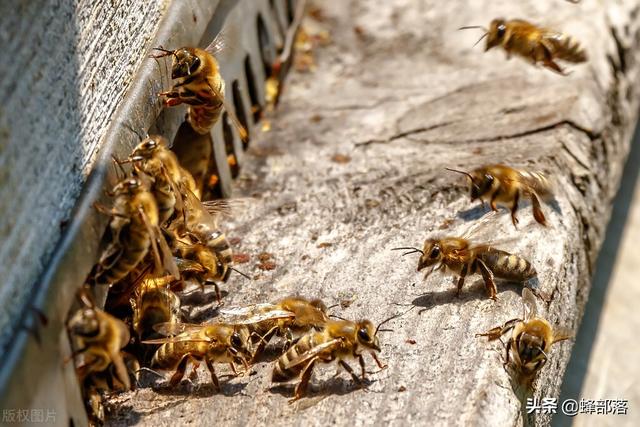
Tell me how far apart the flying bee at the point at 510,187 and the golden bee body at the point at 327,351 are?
636 mm

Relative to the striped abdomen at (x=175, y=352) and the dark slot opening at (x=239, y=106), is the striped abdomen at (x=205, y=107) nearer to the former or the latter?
the dark slot opening at (x=239, y=106)

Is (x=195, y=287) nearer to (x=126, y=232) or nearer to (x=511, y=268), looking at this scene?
(x=126, y=232)

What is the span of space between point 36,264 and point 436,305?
1.01 m

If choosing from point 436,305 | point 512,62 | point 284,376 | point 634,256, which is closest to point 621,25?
point 512,62

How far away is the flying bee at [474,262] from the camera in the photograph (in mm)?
2678

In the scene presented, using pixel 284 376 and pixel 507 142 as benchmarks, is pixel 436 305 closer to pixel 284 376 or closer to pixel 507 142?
pixel 284 376

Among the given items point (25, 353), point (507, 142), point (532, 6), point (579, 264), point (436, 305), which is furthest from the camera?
point (532, 6)

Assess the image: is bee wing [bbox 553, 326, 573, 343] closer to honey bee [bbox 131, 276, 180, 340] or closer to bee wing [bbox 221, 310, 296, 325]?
bee wing [bbox 221, 310, 296, 325]

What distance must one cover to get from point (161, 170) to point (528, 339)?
0.88 meters

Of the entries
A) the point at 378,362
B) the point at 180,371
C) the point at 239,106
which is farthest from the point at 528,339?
the point at 239,106

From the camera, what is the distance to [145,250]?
2.34 m

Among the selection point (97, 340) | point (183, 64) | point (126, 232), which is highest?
point (183, 64)

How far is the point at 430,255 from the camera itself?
2.75m

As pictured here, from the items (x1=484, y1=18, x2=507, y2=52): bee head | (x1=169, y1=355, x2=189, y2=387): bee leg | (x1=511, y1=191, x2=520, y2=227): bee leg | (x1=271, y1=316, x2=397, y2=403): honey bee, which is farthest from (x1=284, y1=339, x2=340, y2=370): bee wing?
(x1=484, y1=18, x2=507, y2=52): bee head
